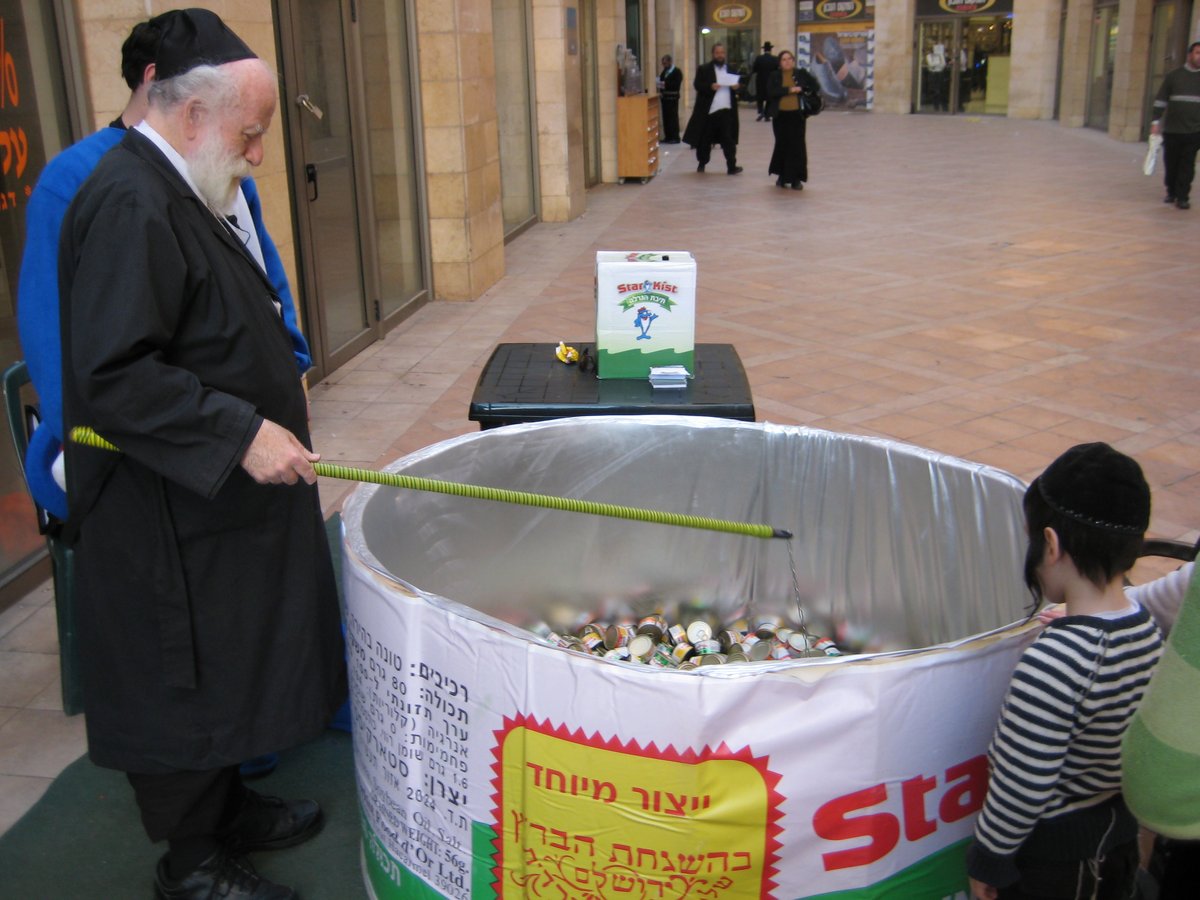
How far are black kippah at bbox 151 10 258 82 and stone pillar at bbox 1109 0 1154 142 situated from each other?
65.1 feet

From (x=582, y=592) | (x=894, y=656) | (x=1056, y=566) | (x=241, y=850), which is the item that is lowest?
(x=241, y=850)

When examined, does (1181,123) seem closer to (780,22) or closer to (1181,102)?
(1181,102)

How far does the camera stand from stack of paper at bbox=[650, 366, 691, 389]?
3.36 metres

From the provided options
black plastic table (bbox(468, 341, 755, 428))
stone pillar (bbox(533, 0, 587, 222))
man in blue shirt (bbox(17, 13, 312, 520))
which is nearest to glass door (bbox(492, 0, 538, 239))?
stone pillar (bbox(533, 0, 587, 222))

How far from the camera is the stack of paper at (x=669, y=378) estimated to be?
3.36 meters

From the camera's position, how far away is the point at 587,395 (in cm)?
329

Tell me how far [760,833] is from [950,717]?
37 cm

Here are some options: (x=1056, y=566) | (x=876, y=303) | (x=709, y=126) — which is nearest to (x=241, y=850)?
(x=1056, y=566)

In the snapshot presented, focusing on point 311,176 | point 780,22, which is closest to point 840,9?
point 780,22

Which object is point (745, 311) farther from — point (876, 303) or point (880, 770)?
point (880, 770)

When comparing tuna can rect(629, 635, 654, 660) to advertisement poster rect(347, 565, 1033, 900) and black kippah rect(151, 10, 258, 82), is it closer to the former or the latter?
advertisement poster rect(347, 565, 1033, 900)

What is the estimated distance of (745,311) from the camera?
25.6 feet

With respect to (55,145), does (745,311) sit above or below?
below

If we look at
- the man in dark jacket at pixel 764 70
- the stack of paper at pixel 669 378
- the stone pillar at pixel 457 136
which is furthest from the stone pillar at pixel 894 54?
the stack of paper at pixel 669 378
